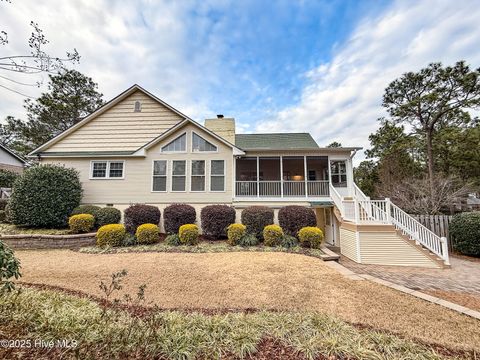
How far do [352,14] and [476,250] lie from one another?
11431 mm

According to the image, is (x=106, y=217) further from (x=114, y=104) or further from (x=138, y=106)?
(x=114, y=104)

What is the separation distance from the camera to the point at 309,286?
527cm

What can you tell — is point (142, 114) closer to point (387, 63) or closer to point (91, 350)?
point (91, 350)

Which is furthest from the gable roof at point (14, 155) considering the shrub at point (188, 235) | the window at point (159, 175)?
the shrub at point (188, 235)

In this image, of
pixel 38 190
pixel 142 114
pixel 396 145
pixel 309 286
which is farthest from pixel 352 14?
pixel 38 190

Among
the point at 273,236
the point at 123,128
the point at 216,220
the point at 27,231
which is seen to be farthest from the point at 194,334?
the point at 123,128

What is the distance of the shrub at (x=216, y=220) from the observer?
32.3 ft

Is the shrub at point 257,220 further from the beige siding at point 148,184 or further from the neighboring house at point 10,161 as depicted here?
the neighboring house at point 10,161

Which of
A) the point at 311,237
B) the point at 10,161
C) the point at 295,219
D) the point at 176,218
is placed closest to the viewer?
the point at 311,237

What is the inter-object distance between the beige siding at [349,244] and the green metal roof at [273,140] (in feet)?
22.2

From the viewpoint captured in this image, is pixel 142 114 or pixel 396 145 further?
pixel 396 145

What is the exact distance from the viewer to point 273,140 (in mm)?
15258

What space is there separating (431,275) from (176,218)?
9814 mm

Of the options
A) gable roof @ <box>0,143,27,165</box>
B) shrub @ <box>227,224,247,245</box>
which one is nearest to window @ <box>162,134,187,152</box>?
shrub @ <box>227,224,247,245</box>
